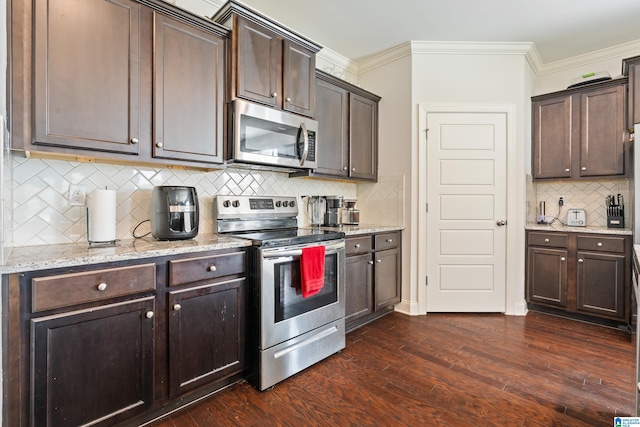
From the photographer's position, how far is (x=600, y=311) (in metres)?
2.98

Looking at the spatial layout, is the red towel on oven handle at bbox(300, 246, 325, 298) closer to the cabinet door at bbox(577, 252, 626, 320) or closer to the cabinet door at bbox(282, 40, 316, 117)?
the cabinet door at bbox(282, 40, 316, 117)

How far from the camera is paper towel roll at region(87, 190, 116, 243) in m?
1.73

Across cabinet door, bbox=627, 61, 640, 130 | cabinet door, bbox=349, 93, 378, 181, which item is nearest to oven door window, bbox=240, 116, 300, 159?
cabinet door, bbox=349, 93, 378, 181

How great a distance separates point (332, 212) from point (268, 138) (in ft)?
3.63

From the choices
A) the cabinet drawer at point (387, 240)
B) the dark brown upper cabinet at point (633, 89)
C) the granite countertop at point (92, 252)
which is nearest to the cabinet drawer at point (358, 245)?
the cabinet drawer at point (387, 240)

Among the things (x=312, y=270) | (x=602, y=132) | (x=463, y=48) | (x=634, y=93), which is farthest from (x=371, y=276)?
(x=634, y=93)

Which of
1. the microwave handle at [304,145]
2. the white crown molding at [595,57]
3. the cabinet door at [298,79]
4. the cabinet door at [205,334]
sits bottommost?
the cabinet door at [205,334]

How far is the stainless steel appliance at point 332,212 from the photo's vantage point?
313cm

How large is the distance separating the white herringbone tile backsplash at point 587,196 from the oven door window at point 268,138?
2755 mm

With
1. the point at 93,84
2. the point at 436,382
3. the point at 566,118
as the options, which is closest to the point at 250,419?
the point at 436,382

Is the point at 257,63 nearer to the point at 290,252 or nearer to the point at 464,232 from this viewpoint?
the point at 290,252

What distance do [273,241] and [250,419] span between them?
0.95 meters

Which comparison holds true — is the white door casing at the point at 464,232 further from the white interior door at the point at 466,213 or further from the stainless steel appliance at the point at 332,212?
the stainless steel appliance at the point at 332,212

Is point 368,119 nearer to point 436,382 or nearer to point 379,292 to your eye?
point 379,292
